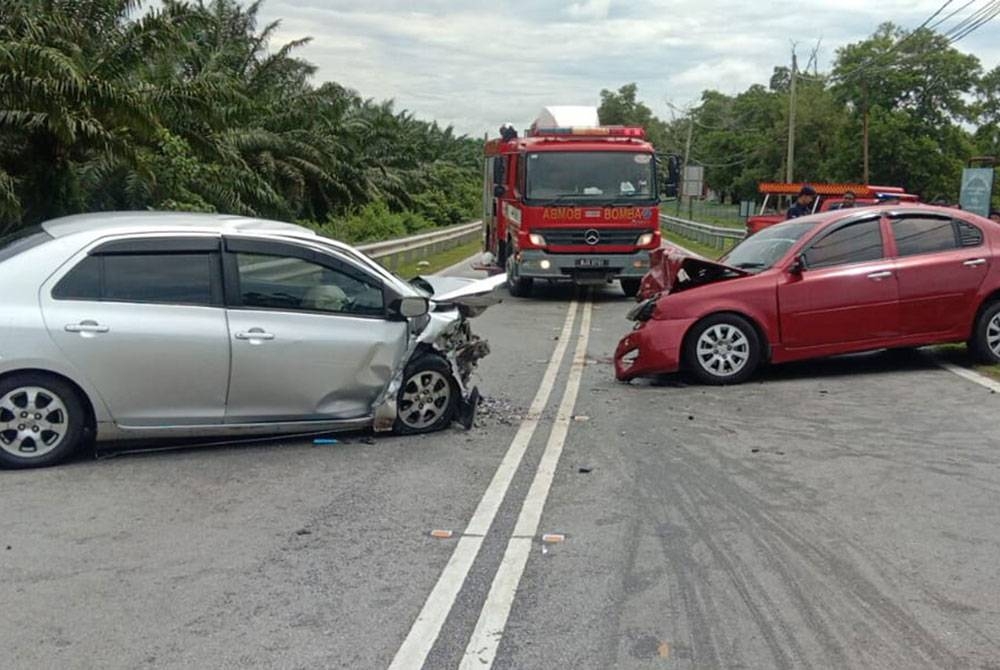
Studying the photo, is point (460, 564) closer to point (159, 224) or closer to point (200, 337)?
point (200, 337)

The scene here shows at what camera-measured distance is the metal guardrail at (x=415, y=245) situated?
23.0 meters

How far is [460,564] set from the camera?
5523 mm

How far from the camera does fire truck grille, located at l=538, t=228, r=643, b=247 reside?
19141 millimetres

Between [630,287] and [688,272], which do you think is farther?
[630,287]

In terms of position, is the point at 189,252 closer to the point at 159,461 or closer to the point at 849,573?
the point at 159,461

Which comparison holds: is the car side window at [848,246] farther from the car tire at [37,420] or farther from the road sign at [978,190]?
the road sign at [978,190]

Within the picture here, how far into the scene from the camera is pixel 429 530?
19.9 feet

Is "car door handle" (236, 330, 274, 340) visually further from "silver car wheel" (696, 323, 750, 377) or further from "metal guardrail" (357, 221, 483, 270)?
"metal guardrail" (357, 221, 483, 270)

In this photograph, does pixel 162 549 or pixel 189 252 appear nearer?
pixel 162 549

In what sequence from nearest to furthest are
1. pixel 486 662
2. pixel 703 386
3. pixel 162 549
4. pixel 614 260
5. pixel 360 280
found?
pixel 486 662 < pixel 162 549 < pixel 360 280 < pixel 703 386 < pixel 614 260

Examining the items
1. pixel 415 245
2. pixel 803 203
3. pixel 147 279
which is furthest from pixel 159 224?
pixel 415 245

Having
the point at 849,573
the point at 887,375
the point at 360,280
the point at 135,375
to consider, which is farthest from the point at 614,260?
the point at 849,573

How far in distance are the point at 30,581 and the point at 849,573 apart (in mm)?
3841

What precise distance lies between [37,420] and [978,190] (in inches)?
927
